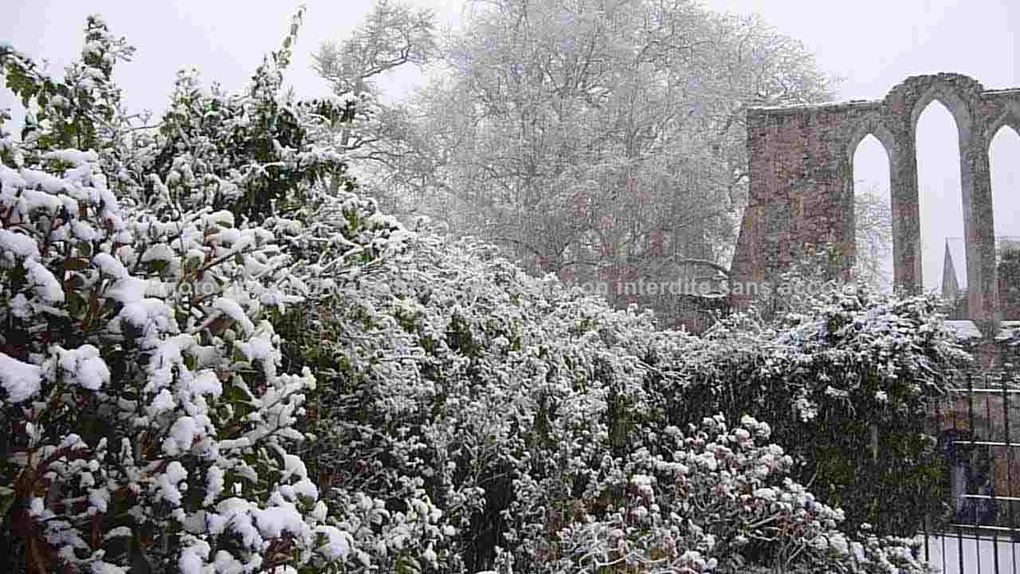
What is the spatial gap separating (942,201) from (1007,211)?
0.78 metres

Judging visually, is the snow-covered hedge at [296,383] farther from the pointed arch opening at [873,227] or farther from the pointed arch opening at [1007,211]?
the pointed arch opening at [873,227]

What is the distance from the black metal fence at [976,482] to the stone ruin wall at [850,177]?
Result: 3.98 m

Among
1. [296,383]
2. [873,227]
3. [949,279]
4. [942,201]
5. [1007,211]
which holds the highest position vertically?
[873,227]

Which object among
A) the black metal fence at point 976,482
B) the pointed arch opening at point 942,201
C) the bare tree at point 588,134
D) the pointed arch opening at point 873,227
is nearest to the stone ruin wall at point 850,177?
the pointed arch opening at point 942,201

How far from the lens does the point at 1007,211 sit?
11125mm

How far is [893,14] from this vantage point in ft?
43.0

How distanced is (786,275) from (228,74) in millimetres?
8875

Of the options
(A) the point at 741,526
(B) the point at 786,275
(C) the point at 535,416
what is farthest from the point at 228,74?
(B) the point at 786,275

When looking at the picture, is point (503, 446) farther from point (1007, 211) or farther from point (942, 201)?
point (1007, 211)

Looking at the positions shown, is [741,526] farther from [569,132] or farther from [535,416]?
[569,132]

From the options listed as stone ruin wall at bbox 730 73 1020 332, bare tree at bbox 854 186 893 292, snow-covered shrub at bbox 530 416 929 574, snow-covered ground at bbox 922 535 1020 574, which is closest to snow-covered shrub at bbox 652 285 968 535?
snow-covered shrub at bbox 530 416 929 574

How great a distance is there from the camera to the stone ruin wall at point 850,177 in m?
11.0

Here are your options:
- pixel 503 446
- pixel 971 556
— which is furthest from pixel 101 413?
pixel 971 556

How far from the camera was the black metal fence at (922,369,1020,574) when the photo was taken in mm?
4512
